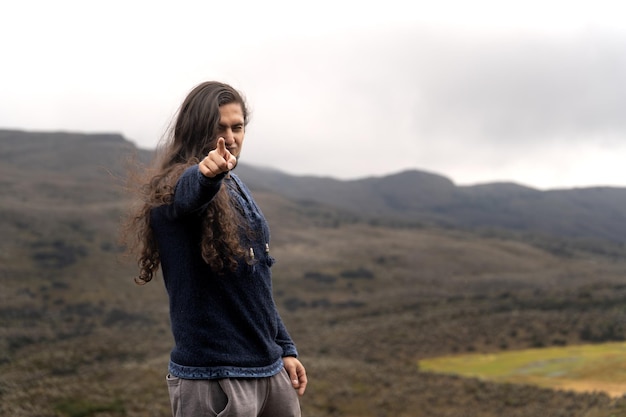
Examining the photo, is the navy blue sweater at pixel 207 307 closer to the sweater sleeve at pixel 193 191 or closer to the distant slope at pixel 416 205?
the sweater sleeve at pixel 193 191

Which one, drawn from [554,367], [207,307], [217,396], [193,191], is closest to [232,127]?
[193,191]

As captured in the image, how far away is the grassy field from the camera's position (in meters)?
17.5

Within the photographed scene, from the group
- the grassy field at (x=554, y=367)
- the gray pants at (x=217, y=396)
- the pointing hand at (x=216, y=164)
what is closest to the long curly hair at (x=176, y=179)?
the pointing hand at (x=216, y=164)

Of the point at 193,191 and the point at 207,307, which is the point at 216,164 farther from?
the point at 207,307

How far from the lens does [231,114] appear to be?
2.60 meters

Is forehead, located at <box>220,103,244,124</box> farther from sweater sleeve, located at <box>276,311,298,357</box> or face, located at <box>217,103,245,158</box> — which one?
sweater sleeve, located at <box>276,311,298,357</box>

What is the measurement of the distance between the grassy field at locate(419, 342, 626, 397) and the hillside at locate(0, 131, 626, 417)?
1.29 meters

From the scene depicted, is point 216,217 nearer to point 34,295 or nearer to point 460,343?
point 460,343

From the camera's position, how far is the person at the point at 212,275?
234 cm

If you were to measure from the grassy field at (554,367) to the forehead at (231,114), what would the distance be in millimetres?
14842

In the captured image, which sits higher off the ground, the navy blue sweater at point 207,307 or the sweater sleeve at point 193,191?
the sweater sleeve at point 193,191

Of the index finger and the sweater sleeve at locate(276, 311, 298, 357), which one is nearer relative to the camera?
the index finger

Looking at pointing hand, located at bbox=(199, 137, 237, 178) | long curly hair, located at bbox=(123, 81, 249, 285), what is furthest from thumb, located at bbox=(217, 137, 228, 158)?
long curly hair, located at bbox=(123, 81, 249, 285)

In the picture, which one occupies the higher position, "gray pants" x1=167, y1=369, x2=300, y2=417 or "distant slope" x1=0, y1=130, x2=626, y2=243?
"gray pants" x1=167, y1=369, x2=300, y2=417
